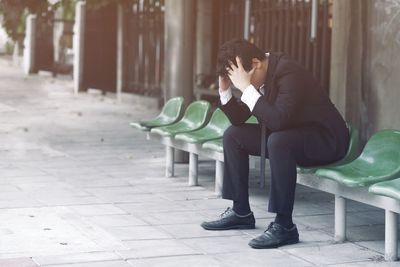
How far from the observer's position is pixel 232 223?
260 inches

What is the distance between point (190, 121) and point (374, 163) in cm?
309

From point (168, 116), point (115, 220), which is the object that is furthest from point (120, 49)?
point (115, 220)

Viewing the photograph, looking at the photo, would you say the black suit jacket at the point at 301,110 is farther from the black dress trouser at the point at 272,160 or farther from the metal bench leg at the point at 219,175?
the metal bench leg at the point at 219,175

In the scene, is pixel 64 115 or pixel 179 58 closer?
pixel 179 58

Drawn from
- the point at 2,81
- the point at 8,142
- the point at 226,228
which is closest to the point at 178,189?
the point at 226,228

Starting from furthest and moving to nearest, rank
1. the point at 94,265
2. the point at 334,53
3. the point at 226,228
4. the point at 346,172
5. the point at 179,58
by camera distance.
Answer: the point at 179,58
the point at 334,53
the point at 226,228
the point at 346,172
the point at 94,265

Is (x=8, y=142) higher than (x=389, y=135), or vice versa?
(x=389, y=135)

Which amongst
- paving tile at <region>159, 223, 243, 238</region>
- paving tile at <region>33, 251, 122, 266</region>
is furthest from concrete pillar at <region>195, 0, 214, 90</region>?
paving tile at <region>33, 251, 122, 266</region>

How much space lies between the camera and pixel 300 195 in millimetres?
8297

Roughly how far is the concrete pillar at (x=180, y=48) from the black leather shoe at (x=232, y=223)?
11.4ft

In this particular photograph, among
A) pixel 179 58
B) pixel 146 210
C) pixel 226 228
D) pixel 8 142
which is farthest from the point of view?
pixel 8 142

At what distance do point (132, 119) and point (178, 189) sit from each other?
→ 6.99m

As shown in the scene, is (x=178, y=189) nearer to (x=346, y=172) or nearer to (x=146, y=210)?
(x=146, y=210)

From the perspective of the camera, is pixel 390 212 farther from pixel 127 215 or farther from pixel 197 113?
pixel 197 113
